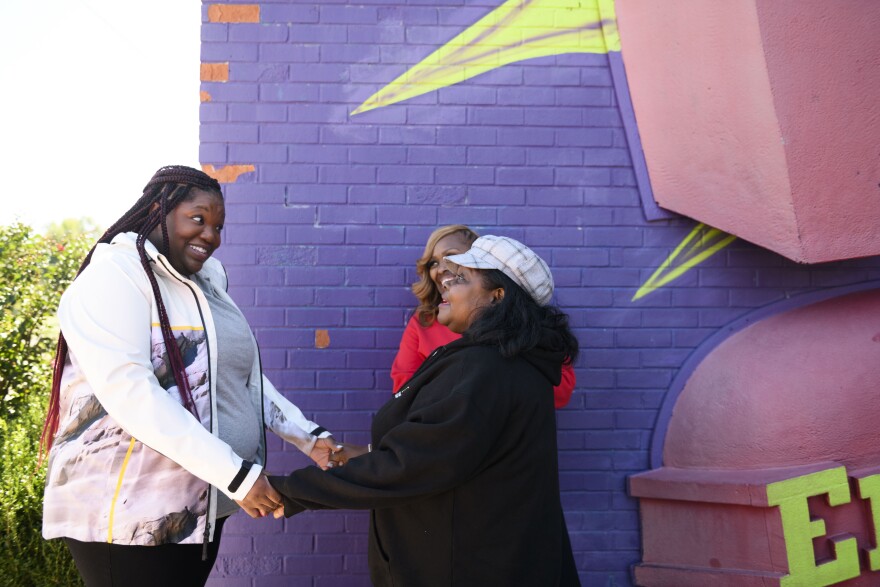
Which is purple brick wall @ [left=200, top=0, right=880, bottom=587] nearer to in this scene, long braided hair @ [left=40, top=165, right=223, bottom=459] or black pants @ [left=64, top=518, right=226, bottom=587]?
long braided hair @ [left=40, top=165, right=223, bottom=459]

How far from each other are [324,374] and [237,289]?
611mm

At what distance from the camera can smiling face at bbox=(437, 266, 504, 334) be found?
2.49 metres

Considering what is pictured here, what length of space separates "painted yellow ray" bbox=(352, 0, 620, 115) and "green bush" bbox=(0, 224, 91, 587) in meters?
2.66

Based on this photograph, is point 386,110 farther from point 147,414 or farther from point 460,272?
point 147,414

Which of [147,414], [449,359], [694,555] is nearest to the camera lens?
[147,414]

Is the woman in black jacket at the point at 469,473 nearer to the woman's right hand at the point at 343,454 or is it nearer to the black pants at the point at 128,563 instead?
the black pants at the point at 128,563

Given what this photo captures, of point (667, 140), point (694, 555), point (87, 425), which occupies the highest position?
point (667, 140)

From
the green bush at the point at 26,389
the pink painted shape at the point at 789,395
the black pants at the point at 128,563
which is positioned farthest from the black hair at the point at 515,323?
the green bush at the point at 26,389

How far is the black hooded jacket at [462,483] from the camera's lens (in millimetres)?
2129

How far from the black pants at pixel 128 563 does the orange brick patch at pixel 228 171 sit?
194cm

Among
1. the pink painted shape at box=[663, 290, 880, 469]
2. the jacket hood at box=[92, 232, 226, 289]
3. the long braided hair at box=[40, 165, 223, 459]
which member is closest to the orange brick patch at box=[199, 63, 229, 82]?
the long braided hair at box=[40, 165, 223, 459]

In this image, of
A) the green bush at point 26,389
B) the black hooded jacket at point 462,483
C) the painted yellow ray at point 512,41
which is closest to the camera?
the black hooded jacket at point 462,483

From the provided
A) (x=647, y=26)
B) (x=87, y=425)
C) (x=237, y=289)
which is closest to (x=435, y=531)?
(x=87, y=425)

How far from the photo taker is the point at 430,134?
12.2 ft
